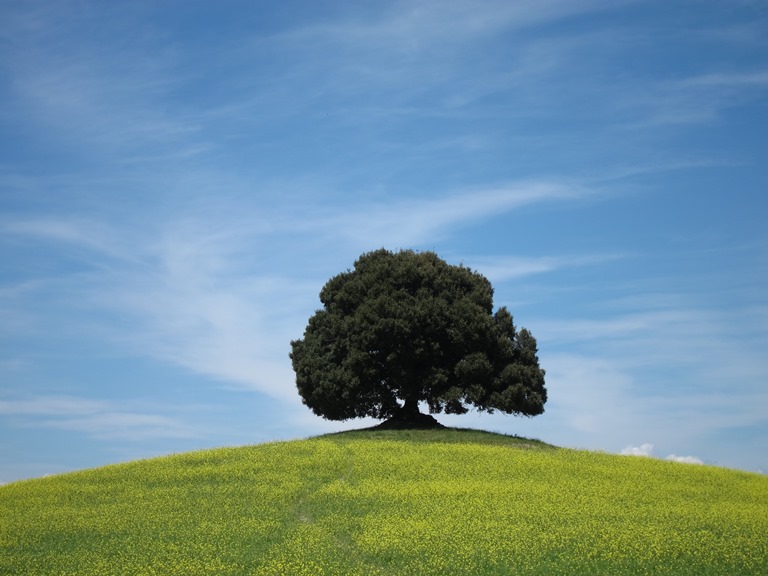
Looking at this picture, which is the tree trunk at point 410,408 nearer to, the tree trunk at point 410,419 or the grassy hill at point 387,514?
the tree trunk at point 410,419

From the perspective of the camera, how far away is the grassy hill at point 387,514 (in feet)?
91.1

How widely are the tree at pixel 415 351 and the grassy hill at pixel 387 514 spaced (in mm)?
5500

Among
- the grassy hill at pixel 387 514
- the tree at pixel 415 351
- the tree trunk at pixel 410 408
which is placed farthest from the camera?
the tree trunk at pixel 410 408

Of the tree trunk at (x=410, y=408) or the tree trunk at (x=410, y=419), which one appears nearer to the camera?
the tree trunk at (x=410, y=419)

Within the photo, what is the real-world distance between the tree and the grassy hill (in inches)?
217

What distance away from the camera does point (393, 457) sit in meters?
44.3

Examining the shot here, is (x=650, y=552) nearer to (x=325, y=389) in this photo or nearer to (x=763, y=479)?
(x=763, y=479)

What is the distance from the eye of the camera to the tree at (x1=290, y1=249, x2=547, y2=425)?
54188 mm

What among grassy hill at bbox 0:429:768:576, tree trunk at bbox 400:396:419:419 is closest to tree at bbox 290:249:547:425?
tree trunk at bbox 400:396:419:419

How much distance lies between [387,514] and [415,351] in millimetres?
21229

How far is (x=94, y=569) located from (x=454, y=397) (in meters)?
29.7

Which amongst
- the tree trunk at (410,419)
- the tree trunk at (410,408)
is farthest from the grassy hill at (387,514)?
the tree trunk at (410,408)

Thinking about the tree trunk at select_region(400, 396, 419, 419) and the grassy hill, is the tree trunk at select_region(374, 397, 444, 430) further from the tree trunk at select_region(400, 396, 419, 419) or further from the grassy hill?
the grassy hill

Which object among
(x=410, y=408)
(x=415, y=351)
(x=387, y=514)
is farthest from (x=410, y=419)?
(x=387, y=514)
